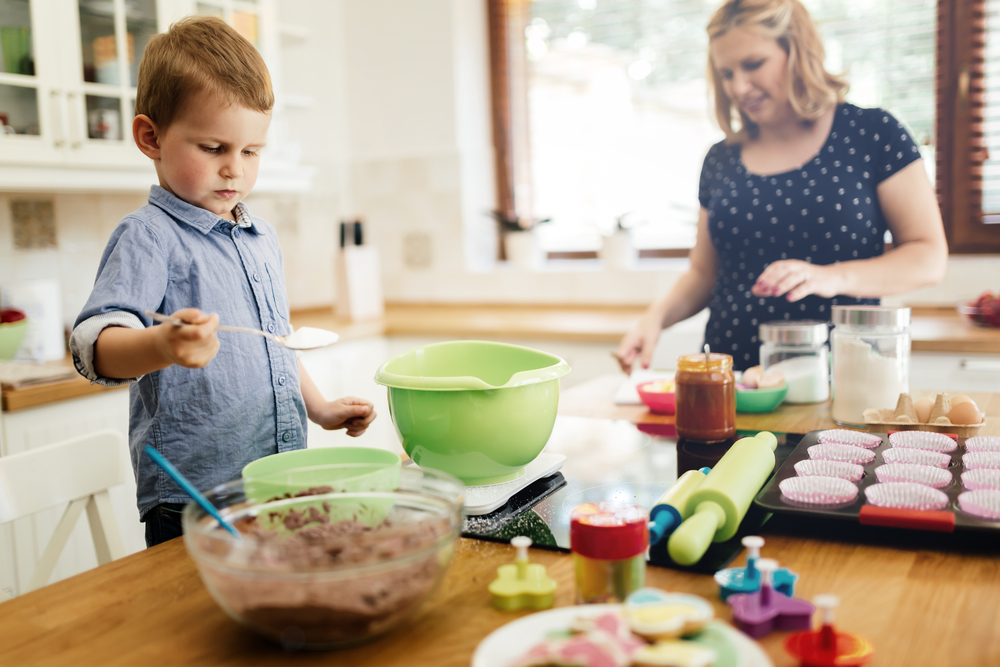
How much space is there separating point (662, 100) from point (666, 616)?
2688 mm

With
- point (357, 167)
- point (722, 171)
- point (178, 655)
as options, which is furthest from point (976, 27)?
point (178, 655)

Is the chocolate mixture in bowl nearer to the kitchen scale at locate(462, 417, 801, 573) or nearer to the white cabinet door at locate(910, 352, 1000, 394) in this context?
the kitchen scale at locate(462, 417, 801, 573)

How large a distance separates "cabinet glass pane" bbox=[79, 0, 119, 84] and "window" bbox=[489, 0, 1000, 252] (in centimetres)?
153

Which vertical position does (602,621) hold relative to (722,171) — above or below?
below

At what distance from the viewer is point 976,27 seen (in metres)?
2.45

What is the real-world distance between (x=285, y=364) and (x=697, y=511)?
2.04ft

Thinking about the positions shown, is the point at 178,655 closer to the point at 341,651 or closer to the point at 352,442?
the point at 341,651

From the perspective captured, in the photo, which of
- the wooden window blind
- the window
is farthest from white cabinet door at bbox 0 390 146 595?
the wooden window blind

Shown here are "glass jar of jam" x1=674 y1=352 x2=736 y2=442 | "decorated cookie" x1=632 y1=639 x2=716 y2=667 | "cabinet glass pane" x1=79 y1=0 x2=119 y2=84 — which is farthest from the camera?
"cabinet glass pane" x1=79 y1=0 x2=119 y2=84

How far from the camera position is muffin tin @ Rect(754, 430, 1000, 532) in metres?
0.75

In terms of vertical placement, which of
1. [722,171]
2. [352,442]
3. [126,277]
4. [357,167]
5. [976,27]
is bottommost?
[352,442]

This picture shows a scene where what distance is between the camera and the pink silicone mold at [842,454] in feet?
3.01

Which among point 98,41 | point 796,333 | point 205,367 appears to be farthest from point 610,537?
point 98,41

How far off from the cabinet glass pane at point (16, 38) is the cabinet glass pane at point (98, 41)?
0.14 metres
